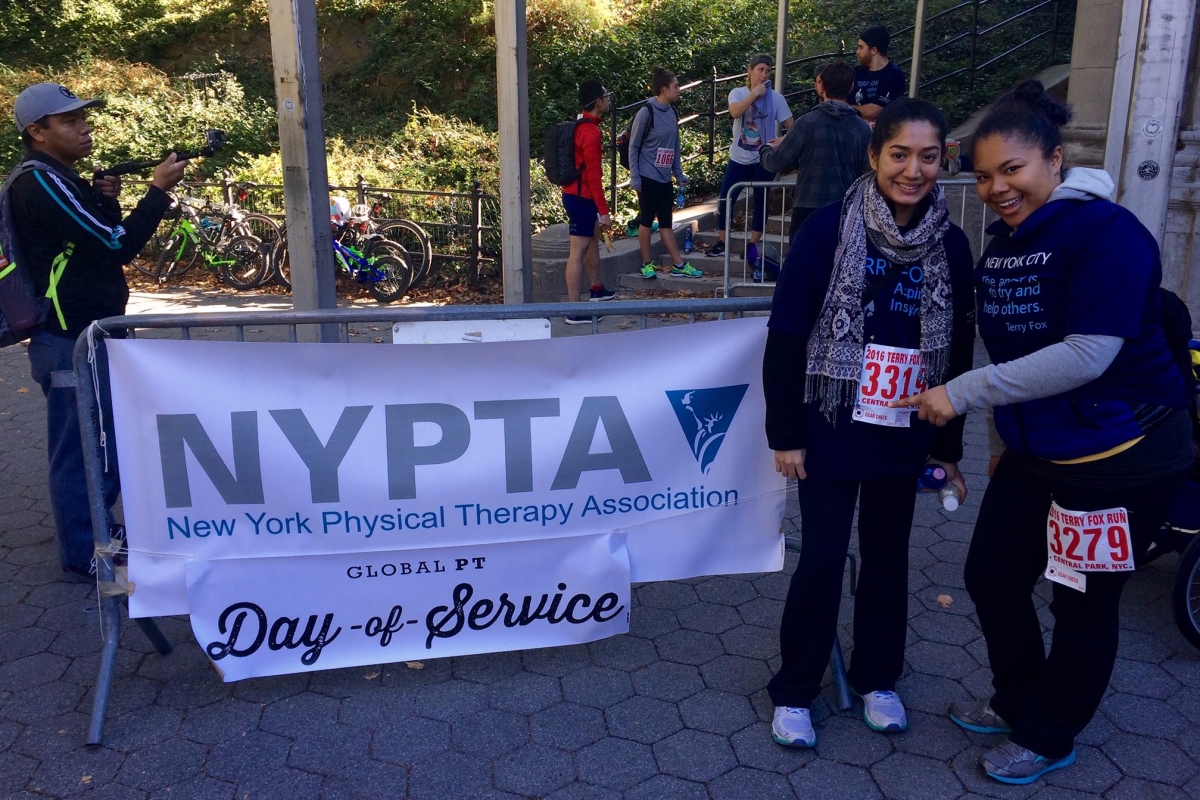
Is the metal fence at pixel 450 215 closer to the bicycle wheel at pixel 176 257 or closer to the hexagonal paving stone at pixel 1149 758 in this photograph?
the bicycle wheel at pixel 176 257

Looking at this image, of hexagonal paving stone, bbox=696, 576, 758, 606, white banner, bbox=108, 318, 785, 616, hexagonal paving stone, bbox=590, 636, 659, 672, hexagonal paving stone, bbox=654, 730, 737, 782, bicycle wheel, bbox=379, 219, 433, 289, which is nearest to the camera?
hexagonal paving stone, bbox=654, 730, 737, 782

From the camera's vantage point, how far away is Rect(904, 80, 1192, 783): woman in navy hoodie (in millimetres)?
2570

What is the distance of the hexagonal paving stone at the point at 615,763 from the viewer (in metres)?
3.06

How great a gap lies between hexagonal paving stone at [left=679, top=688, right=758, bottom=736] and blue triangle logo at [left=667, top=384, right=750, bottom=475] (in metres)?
0.80

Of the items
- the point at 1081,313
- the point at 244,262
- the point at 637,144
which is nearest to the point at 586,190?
the point at 637,144

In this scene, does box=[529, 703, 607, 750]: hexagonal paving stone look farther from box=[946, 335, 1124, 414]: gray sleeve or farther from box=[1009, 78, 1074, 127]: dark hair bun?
box=[1009, 78, 1074, 127]: dark hair bun

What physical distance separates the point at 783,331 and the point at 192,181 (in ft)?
40.3

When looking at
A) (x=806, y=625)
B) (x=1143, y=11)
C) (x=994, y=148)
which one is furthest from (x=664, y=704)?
(x=1143, y=11)

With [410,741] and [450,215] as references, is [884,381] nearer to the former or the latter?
[410,741]

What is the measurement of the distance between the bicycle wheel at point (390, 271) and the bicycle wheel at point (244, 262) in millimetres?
1629

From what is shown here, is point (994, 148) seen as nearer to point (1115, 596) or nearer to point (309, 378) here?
point (1115, 596)

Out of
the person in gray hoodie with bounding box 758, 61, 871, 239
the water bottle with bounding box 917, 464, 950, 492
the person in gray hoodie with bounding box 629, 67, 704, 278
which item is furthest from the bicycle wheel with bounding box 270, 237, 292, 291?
the water bottle with bounding box 917, 464, 950, 492

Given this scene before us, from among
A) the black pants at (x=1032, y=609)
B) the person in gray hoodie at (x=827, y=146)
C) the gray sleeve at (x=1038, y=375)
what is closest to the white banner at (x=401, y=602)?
the black pants at (x=1032, y=609)

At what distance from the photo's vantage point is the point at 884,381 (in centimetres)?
293
